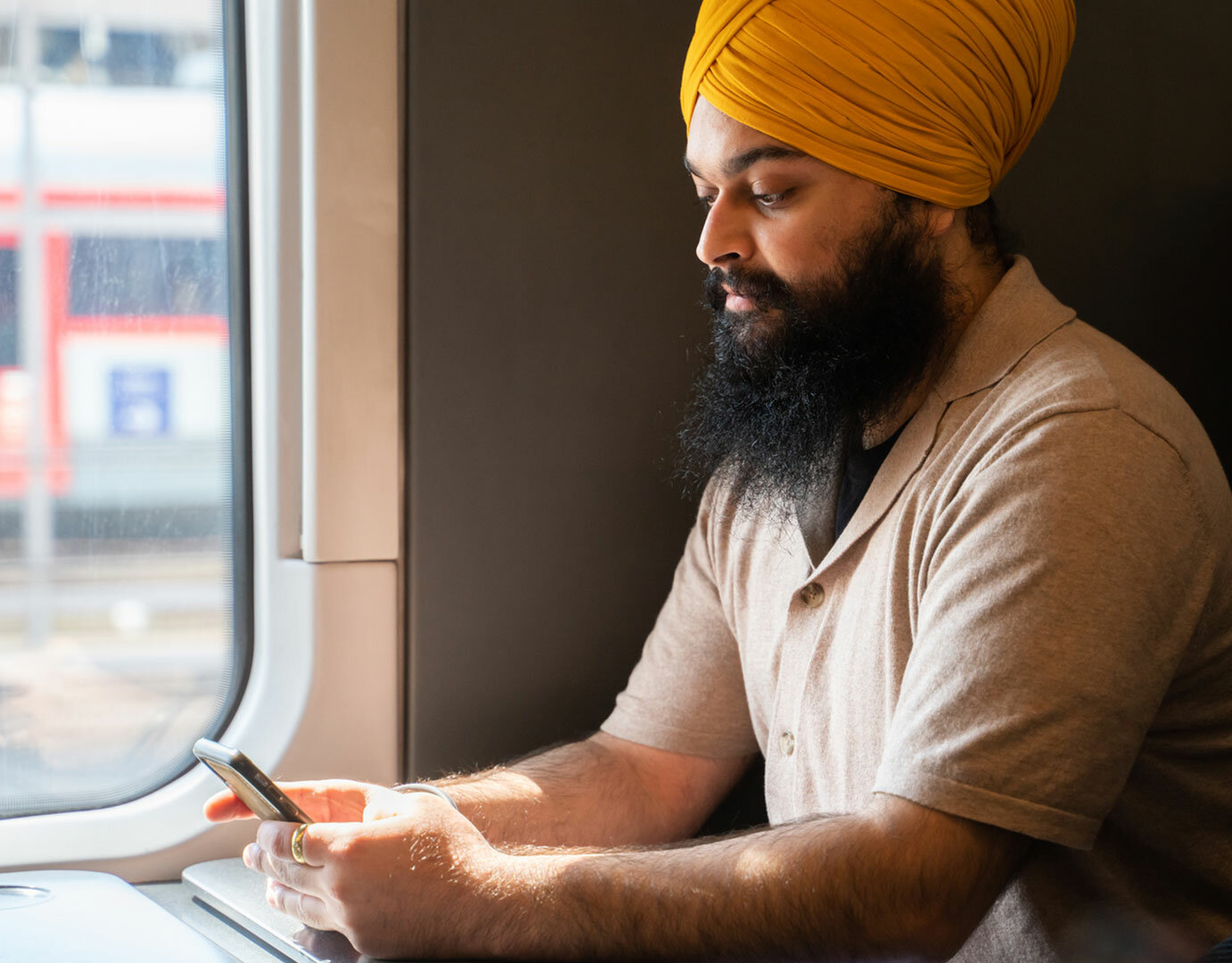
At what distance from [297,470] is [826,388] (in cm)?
69

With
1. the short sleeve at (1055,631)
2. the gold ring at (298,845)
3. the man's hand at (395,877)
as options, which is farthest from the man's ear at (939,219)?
the gold ring at (298,845)

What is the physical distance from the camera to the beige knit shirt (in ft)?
3.37

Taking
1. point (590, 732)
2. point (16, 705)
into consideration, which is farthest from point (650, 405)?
point (16, 705)

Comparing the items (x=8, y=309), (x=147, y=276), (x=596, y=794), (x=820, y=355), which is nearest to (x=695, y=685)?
(x=596, y=794)

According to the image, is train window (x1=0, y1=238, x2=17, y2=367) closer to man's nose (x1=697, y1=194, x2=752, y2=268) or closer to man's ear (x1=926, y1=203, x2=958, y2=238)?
man's nose (x1=697, y1=194, x2=752, y2=268)

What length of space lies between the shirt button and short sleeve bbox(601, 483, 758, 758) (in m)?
0.22

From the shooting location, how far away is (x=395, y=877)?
1129 millimetres

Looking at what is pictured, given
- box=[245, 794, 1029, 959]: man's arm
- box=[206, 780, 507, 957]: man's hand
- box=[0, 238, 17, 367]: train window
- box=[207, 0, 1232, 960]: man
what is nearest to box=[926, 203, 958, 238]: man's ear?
box=[207, 0, 1232, 960]: man

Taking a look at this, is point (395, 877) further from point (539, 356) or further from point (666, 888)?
point (539, 356)

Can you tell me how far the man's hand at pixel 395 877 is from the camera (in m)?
1.12

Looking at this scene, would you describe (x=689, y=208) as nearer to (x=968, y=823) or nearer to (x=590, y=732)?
(x=590, y=732)

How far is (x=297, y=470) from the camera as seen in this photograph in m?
1.59

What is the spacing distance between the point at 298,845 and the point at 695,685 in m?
0.60

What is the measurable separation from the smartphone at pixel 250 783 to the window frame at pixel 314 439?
350mm
